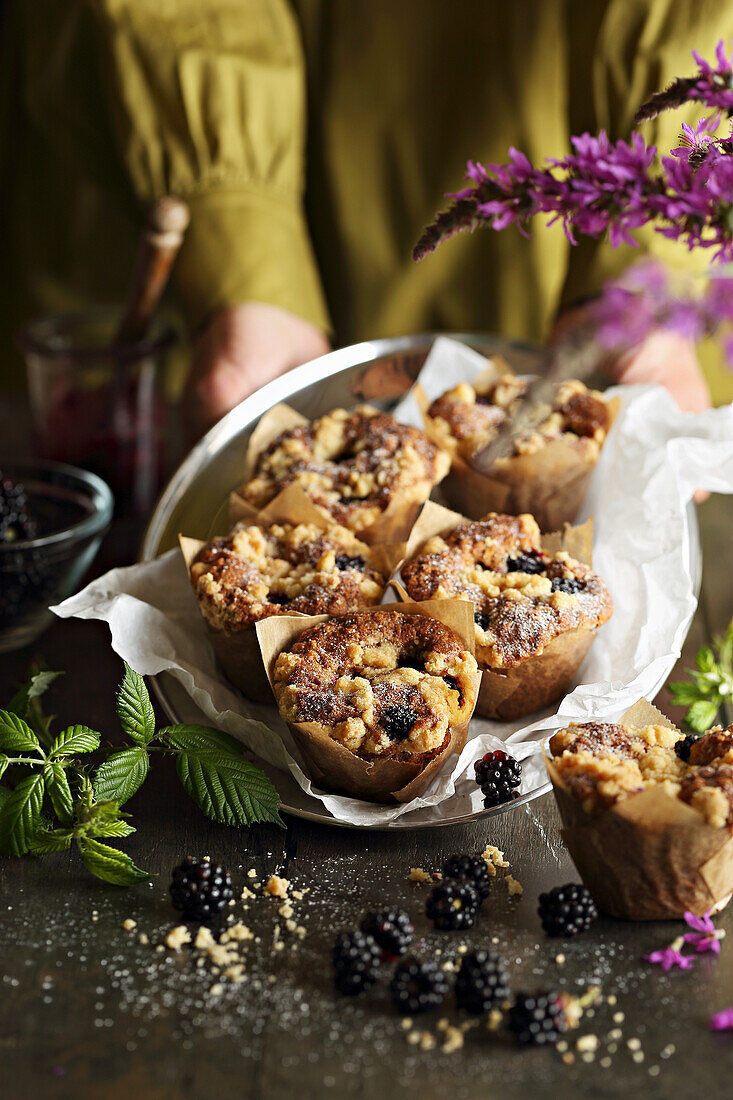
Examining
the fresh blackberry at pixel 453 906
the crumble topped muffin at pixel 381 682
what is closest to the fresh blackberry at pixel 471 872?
the fresh blackberry at pixel 453 906

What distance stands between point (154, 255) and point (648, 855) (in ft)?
4.58

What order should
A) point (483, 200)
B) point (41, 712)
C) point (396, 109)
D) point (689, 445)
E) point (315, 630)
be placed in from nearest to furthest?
point (483, 200) → point (315, 630) → point (41, 712) → point (689, 445) → point (396, 109)

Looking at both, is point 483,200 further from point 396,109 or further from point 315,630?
point 396,109

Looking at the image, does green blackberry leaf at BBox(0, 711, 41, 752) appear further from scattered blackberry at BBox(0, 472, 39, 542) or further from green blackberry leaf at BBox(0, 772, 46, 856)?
scattered blackberry at BBox(0, 472, 39, 542)

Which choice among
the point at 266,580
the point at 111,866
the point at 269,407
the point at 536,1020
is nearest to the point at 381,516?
the point at 266,580

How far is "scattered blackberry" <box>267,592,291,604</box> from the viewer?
1421mm

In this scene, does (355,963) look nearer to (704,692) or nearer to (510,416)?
(704,692)

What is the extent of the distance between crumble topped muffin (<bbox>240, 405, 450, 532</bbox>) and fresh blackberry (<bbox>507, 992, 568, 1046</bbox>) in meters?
0.77

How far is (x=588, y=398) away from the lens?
1735mm

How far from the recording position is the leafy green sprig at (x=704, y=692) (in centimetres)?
140

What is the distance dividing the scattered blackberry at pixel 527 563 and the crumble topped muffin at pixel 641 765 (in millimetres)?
324

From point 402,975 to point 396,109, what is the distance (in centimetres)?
194

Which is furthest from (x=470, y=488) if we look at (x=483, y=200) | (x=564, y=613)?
(x=483, y=200)

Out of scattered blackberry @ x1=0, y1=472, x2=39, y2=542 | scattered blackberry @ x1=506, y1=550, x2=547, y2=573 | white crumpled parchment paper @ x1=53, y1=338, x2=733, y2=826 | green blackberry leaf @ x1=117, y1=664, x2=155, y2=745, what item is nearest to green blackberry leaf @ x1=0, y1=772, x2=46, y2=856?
green blackberry leaf @ x1=117, y1=664, x2=155, y2=745
